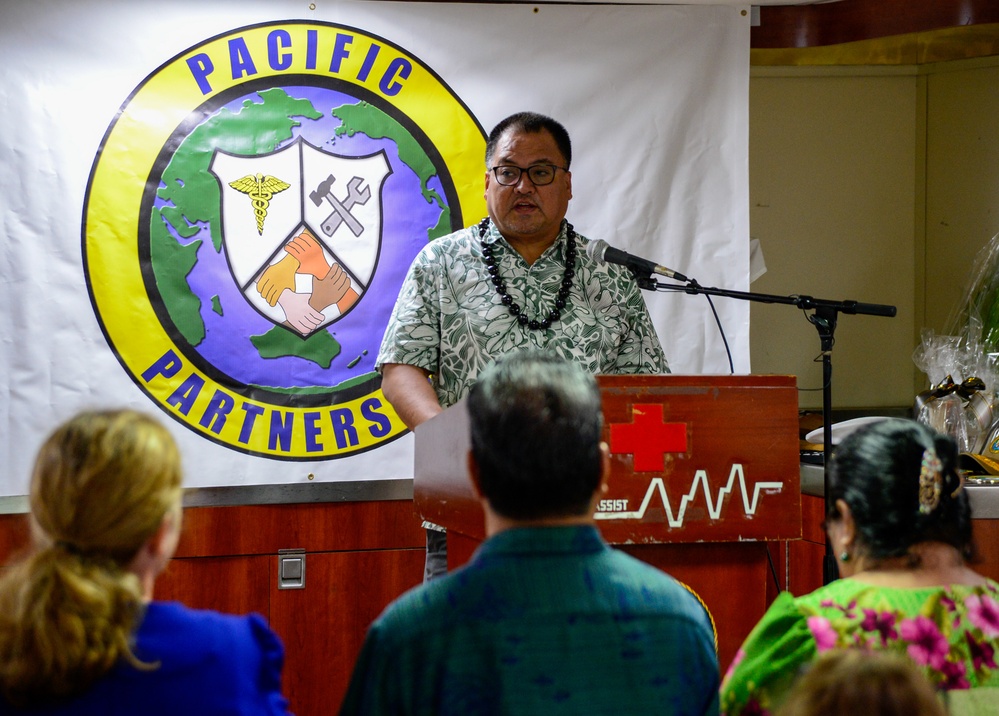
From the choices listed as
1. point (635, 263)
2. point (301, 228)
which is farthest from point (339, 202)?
point (635, 263)

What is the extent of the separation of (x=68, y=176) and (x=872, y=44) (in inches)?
118

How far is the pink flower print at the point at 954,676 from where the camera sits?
1.40 meters

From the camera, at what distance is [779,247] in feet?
14.9

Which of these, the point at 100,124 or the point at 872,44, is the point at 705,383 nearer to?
the point at 100,124

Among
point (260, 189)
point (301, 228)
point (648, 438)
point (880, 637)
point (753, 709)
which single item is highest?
point (260, 189)

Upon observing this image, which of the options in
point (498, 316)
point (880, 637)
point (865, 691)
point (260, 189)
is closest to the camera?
point (865, 691)

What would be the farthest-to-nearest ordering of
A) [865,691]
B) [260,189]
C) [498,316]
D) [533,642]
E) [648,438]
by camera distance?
1. [260,189]
2. [498,316]
3. [648,438]
4. [533,642]
5. [865,691]

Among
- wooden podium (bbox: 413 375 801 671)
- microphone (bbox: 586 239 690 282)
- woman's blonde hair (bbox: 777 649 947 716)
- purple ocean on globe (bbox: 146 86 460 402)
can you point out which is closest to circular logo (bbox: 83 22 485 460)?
purple ocean on globe (bbox: 146 86 460 402)

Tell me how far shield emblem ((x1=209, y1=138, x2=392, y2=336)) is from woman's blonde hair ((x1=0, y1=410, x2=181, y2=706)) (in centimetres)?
213

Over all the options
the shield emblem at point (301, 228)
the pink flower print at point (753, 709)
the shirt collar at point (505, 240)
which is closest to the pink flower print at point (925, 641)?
the pink flower print at point (753, 709)

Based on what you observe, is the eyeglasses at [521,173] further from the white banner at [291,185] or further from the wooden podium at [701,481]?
the wooden podium at [701,481]

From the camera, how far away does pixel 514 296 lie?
2.67 metres

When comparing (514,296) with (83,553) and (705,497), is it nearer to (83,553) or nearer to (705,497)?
(705,497)

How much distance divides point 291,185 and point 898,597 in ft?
8.03
